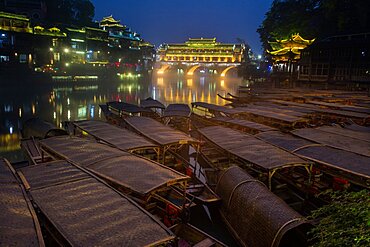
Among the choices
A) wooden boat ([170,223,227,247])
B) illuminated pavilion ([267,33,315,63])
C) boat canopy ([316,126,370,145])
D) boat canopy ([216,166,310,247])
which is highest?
illuminated pavilion ([267,33,315,63])

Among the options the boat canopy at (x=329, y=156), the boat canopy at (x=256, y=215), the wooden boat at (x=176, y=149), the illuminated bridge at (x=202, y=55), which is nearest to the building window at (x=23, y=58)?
the wooden boat at (x=176, y=149)

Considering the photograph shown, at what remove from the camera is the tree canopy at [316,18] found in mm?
37969

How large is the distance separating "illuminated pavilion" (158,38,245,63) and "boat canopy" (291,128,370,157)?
296ft

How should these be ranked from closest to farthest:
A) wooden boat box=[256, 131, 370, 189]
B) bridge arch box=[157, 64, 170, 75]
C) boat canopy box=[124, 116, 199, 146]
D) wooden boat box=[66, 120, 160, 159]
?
wooden boat box=[256, 131, 370, 189] → wooden boat box=[66, 120, 160, 159] → boat canopy box=[124, 116, 199, 146] → bridge arch box=[157, 64, 170, 75]

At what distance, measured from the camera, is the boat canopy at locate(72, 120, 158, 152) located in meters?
10.1

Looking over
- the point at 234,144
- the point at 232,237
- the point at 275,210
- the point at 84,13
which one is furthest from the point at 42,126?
the point at 84,13

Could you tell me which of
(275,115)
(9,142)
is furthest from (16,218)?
(9,142)

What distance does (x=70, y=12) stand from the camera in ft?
228

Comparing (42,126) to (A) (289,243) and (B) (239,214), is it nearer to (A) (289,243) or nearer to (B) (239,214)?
(B) (239,214)

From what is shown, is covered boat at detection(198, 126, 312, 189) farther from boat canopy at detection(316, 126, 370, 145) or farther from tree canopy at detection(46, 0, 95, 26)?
tree canopy at detection(46, 0, 95, 26)

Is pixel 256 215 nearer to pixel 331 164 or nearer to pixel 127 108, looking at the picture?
pixel 331 164

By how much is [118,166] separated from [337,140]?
8.32 m

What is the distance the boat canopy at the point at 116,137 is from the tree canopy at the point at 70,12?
60.6 meters

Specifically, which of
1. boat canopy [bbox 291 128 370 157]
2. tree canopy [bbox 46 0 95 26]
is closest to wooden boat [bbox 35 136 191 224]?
boat canopy [bbox 291 128 370 157]
